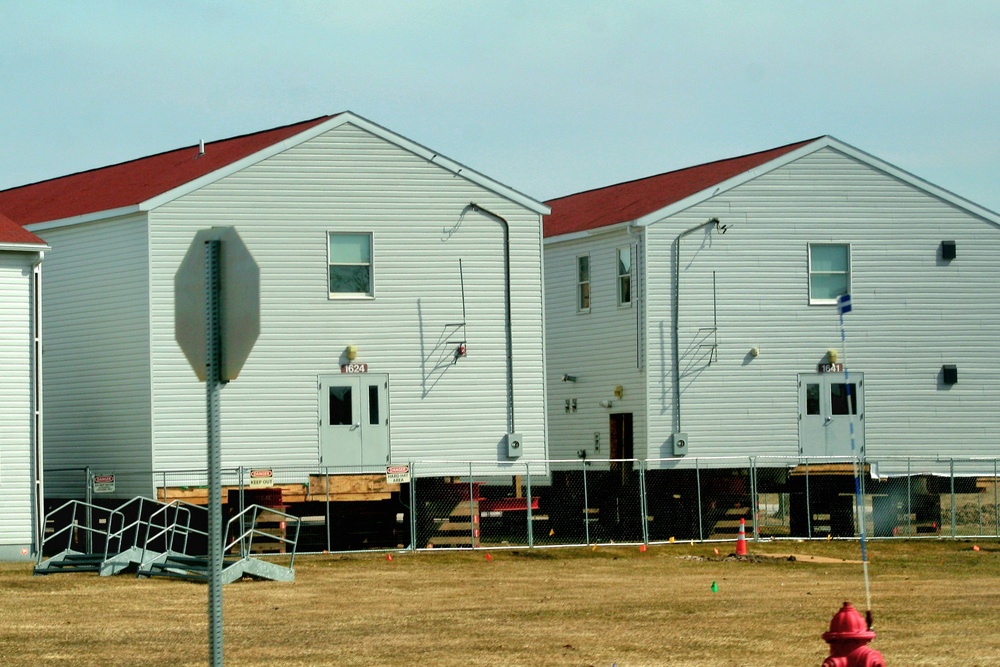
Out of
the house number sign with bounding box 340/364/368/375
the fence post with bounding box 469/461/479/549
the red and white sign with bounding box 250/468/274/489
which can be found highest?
the house number sign with bounding box 340/364/368/375

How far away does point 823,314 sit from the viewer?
33.2 m

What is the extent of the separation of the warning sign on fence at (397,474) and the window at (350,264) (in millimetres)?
3824

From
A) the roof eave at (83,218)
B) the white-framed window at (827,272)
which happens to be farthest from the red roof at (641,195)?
the roof eave at (83,218)

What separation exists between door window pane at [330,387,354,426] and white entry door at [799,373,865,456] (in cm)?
1005

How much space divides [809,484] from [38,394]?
15102 mm

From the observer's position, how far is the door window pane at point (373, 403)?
29.8 meters

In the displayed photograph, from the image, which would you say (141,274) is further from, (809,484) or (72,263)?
(809,484)

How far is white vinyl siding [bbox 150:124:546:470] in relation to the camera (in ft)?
94.2

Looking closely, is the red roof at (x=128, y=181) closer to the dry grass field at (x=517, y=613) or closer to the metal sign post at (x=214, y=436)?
the dry grass field at (x=517, y=613)

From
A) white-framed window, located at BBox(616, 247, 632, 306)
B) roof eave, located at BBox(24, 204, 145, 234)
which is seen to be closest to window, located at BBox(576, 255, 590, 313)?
white-framed window, located at BBox(616, 247, 632, 306)

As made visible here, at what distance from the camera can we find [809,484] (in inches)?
1213

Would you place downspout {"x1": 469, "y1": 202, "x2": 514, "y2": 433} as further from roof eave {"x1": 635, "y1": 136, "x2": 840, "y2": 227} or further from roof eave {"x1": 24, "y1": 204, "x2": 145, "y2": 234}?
roof eave {"x1": 24, "y1": 204, "x2": 145, "y2": 234}

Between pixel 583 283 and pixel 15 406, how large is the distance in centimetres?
1413

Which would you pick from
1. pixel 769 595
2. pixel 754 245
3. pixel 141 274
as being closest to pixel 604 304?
pixel 754 245
